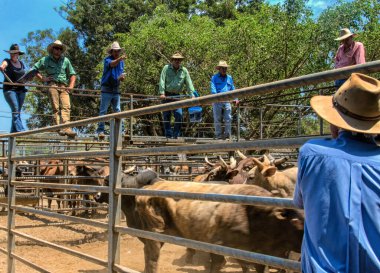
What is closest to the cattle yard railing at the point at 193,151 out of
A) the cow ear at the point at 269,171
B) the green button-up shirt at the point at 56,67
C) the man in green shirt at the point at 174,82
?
the cow ear at the point at 269,171

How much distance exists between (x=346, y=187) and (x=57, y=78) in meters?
9.50

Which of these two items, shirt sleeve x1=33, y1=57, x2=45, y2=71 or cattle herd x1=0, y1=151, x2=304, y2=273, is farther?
shirt sleeve x1=33, y1=57, x2=45, y2=71

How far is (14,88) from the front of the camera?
10.3m

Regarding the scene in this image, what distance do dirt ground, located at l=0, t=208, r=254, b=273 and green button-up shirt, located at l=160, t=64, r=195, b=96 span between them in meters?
3.76

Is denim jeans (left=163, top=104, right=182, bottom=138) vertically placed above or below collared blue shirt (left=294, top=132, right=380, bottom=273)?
above

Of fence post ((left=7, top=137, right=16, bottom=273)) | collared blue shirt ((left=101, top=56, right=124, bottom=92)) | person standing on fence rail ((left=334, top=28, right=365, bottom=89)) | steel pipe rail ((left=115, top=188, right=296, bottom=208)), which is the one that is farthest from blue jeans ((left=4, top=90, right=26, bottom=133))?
steel pipe rail ((left=115, top=188, right=296, bottom=208))

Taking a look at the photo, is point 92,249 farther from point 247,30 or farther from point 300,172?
point 247,30

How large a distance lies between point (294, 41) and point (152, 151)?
18614 millimetres

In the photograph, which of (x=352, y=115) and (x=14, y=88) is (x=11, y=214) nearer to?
(x=14, y=88)

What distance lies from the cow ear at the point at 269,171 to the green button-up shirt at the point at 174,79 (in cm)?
482

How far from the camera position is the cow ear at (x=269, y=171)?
654cm

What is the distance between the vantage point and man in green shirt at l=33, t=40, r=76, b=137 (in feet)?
34.1

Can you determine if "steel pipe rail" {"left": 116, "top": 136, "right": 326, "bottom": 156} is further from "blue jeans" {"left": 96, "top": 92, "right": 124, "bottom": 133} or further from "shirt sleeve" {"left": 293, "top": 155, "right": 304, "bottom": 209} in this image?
"blue jeans" {"left": 96, "top": 92, "right": 124, "bottom": 133}

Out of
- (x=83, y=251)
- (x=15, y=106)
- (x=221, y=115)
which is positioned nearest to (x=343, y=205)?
(x=83, y=251)
